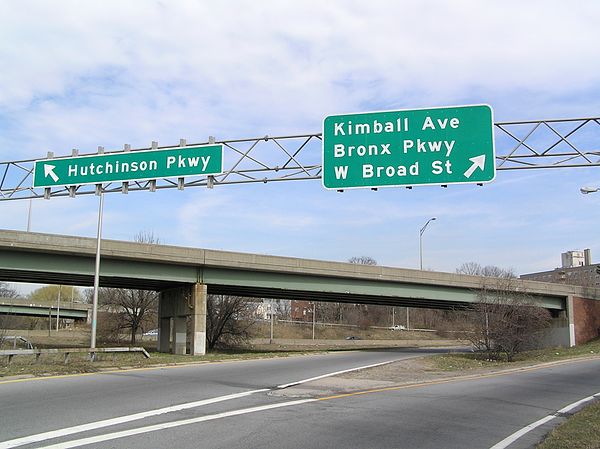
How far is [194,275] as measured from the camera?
116ft

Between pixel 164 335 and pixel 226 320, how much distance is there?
24.9 feet

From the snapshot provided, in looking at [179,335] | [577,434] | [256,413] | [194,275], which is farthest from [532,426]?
[179,335]

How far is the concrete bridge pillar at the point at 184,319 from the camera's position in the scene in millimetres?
34188

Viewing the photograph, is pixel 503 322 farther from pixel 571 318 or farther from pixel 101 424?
pixel 101 424

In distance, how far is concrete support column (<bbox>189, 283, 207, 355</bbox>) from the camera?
34.0 meters

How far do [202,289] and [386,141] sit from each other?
23.4 meters

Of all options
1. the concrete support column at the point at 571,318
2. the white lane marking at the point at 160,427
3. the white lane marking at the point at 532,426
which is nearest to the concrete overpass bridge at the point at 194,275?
the concrete support column at the point at 571,318

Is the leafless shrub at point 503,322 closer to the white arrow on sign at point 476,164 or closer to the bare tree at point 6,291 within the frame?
the white arrow on sign at point 476,164

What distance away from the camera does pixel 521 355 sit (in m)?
35.1

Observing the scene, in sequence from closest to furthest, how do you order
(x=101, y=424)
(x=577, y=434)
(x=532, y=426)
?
1. (x=577, y=434)
2. (x=101, y=424)
3. (x=532, y=426)

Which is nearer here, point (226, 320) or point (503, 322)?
point (503, 322)

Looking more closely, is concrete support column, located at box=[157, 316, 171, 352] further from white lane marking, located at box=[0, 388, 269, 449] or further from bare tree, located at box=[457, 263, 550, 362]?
white lane marking, located at box=[0, 388, 269, 449]

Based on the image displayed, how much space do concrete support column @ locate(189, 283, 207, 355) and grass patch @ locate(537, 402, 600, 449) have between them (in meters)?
25.8

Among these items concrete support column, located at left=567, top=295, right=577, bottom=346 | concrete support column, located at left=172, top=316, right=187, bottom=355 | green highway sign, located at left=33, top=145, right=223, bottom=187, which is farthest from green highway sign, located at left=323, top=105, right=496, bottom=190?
concrete support column, located at left=567, top=295, right=577, bottom=346
